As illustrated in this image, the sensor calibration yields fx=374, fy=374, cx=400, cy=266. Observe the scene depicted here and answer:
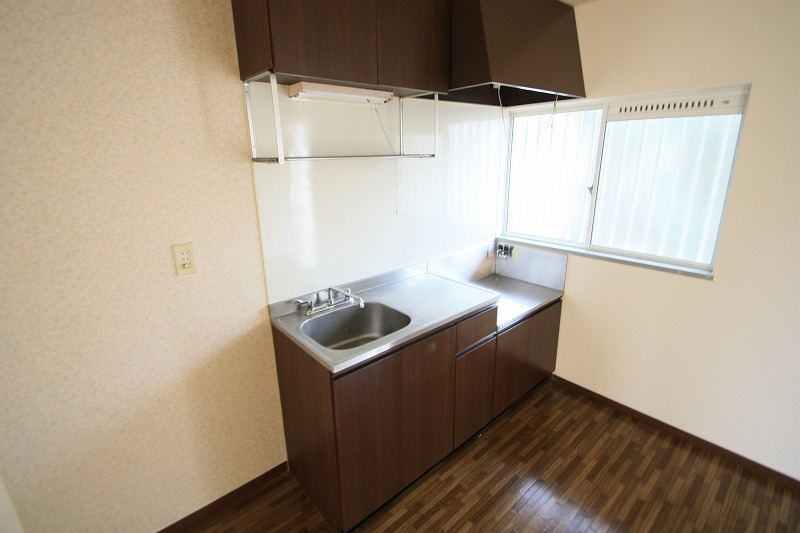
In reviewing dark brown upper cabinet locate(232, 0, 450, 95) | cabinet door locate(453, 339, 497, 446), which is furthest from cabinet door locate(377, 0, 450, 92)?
cabinet door locate(453, 339, 497, 446)

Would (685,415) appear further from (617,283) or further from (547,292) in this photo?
(547,292)

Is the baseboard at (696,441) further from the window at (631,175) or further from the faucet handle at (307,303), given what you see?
the faucet handle at (307,303)

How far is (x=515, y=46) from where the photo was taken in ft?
6.10

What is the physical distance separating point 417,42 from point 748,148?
1.71m

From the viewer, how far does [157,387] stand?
1.60 metres

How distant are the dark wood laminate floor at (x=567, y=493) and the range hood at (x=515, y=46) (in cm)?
206

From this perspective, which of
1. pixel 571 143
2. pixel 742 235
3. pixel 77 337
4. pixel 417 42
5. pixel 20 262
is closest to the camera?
pixel 20 262

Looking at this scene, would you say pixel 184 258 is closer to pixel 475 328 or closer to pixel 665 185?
pixel 475 328

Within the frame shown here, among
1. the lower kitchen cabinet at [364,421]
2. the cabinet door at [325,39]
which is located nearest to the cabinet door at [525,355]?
the lower kitchen cabinet at [364,421]

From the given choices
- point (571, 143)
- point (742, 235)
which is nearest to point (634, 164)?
point (571, 143)

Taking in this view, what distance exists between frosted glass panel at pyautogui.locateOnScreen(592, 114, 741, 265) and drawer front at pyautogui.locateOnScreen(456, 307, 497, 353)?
3.62ft

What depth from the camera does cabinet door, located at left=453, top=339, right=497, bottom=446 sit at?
6.80ft

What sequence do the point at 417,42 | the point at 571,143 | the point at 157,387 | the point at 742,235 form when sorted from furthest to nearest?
1. the point at 571,143
2. the point at 742,235
3. the point at 417,42
4. the point at 157,387

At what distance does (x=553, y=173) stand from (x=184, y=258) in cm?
248
